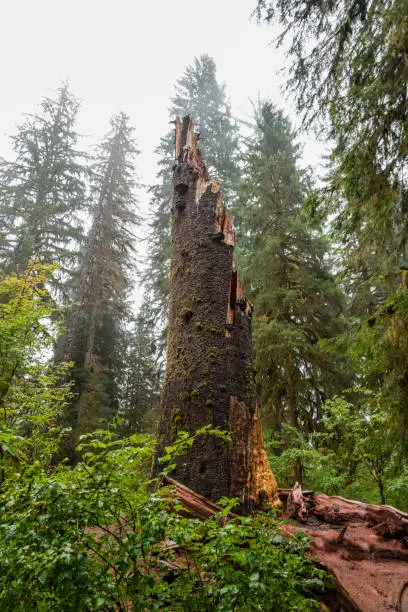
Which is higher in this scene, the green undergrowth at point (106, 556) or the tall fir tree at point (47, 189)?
the tall fir tree at point (47, 189)

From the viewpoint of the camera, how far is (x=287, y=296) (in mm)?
9797

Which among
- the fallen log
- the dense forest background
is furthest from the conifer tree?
the fallen log

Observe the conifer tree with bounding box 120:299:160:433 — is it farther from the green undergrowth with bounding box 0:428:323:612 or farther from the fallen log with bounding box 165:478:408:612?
the green undergrowth with bounding box 0:428:323:612

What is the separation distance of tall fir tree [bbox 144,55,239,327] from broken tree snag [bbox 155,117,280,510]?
7448 mm

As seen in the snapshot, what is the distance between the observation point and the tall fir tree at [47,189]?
15.5 m

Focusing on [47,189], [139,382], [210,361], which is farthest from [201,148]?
[210,361]

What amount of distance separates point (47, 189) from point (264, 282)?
12.1 metres

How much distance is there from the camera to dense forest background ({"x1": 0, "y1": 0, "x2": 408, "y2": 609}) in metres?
3.97

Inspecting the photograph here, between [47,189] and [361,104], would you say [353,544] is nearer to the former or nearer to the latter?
[361,104]

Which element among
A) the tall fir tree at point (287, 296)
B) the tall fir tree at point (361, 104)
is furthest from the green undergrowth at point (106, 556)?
the tall fir tree at point (287, 296)

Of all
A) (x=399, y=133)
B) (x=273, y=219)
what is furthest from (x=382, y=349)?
(x=273, y=219)

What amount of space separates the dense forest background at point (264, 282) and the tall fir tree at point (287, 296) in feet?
0.19

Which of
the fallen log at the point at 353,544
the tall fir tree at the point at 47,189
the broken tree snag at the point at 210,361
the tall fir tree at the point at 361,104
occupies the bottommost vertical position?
the fallen log at the point at 353,544

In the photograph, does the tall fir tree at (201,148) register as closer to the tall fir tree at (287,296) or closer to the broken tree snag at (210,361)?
the tall fir tree at (287,296)
